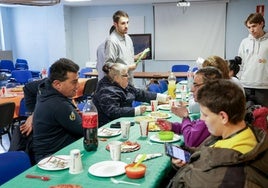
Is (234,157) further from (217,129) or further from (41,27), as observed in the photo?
(41,27)

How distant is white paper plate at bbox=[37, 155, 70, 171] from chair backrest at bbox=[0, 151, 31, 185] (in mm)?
101

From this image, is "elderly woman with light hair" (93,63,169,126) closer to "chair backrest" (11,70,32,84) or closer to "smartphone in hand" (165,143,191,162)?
"smartphone in hand" (165,143,191,162)

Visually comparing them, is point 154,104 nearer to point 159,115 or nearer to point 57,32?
point 159,115

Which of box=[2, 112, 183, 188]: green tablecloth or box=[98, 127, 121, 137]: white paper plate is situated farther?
box=[98, 127, 121, 137]: white paper plate

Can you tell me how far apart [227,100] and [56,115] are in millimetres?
1166

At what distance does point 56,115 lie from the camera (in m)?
2.04

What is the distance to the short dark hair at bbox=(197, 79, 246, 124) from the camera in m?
1.29

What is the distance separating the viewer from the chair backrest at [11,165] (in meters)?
1.57

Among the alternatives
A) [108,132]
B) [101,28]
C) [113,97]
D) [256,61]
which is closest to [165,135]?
[108,132]

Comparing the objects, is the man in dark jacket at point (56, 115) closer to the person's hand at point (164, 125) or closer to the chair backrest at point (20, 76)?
the person's hand at point (164, 125)

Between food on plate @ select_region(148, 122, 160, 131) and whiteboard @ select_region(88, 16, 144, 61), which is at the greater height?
whiteboard @ select_region(88, 16, 144, 61)

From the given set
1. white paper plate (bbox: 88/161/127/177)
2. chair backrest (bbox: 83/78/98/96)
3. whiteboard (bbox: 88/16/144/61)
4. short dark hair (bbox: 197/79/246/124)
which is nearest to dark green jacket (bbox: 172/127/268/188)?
short dark hair (bbox: 197/79/246/124)

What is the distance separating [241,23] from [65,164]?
7.43 meters

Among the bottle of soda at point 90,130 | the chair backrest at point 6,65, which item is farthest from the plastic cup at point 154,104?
the chair backrest at point 6,65
